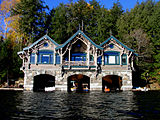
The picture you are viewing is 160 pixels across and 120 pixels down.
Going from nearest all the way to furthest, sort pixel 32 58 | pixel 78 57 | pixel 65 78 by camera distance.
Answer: pixel 65 78 < pixel 32 58 < pixel 78 57

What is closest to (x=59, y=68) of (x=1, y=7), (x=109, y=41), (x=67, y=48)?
(x=67, y=48)

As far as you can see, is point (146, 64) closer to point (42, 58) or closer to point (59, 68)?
point (59, 68)

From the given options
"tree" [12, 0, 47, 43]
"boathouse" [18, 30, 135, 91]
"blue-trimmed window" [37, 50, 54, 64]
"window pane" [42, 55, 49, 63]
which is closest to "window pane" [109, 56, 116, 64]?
"boathouse" [18, 30, 135, 91]

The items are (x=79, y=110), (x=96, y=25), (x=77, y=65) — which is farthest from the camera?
(x=96, y=25)

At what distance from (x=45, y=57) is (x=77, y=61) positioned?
592 centimetres

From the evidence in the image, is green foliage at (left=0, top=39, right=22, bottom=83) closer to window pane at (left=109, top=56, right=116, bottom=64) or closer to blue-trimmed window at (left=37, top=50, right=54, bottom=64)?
blue-trimmed window at (left=37, top=50, right=54, bottom=64)

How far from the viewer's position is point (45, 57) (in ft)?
108

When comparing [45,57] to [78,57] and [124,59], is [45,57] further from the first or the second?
[124,59]

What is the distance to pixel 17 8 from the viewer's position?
48.8 m

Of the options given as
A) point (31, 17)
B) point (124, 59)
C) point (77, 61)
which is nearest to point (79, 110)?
point (77, 61)

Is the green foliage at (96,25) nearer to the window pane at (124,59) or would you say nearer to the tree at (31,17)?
the tree at (31,17)

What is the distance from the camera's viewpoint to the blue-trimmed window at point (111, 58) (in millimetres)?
32844

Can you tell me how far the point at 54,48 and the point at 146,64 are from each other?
20.6 m

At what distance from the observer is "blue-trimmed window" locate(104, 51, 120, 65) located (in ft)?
108
